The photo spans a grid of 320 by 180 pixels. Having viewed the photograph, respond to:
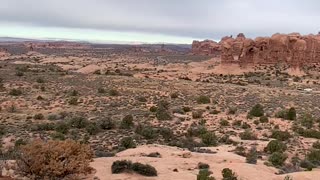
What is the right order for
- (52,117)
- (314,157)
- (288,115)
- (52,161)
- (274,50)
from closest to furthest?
(52,161), (314,157), (52,117), (288,115), (274,50)

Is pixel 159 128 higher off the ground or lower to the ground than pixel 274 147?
lower

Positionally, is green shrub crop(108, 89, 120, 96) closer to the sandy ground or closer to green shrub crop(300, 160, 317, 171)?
the sandy ground

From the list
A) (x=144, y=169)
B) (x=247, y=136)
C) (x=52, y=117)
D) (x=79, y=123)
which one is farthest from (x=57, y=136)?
(x=247, y=136)

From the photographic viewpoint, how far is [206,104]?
1300 inches

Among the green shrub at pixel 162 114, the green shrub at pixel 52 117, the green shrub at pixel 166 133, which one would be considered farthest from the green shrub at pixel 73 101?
the green shrub at pixel 166 133

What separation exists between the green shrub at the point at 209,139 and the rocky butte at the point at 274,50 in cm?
4174

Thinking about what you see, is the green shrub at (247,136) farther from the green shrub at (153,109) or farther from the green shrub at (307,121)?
the green shrub at (153,109)

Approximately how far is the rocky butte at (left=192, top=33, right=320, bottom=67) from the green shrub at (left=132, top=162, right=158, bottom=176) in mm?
49528

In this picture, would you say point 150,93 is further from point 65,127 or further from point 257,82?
point 257,82

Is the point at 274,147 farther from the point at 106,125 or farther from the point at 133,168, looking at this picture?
the point at 106,125

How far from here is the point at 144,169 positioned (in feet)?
48.3

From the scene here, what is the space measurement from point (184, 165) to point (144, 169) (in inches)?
77.1

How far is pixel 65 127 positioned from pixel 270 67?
45.5m

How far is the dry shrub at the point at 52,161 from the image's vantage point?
13062 mm
